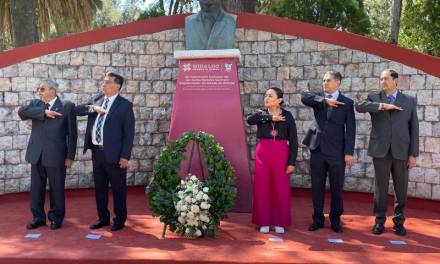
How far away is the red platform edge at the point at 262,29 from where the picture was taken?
20.1 ft

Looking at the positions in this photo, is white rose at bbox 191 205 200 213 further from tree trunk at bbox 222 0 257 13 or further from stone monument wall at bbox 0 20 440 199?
tree trunk at bbox 222 0 257 13

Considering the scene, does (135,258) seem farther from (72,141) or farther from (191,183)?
(72,141)

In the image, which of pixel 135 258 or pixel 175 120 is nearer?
pixel 135 258

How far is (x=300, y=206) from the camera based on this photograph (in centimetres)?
626

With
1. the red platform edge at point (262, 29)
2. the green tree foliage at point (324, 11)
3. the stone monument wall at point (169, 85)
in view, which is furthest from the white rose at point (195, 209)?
the green tree foliage at point (324, 11)

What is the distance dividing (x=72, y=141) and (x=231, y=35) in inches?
86.7

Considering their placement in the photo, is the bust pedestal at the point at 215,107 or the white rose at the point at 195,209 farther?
the bust pedestal at the point at 215,107

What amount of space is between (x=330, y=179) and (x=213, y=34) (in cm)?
216

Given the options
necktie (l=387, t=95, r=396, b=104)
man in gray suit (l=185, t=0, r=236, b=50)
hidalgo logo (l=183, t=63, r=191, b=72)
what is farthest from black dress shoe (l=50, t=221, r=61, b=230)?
necktie (l=387, t=95, r=396, b=104)

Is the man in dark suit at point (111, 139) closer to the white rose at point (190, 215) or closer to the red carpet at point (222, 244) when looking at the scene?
the red carpet at point (222, 244)

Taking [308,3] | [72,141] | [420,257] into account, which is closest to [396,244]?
[420,257]

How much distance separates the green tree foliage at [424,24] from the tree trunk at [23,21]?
834cm

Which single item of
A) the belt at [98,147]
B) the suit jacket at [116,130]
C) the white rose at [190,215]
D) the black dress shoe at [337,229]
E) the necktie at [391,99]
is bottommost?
the black dress shoe at [337,229]

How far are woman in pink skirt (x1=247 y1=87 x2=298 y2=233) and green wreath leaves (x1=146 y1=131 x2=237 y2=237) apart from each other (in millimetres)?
323
